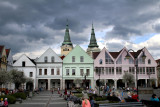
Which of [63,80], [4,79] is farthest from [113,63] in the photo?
[4,79]

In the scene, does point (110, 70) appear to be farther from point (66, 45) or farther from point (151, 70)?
point (66, 45)

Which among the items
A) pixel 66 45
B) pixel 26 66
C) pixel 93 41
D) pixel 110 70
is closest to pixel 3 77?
pixel 26 66

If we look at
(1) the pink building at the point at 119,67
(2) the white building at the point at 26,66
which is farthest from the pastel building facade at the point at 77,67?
(2) the white building at the point at 26,66

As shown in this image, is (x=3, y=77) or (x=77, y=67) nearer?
(x=3, y=77)

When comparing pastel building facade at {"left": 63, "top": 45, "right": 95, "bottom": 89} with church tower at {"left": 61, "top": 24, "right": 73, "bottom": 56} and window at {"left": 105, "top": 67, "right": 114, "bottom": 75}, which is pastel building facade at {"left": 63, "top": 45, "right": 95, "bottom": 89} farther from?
church tower at {"left": 61, "top": 24, "right": 73, "bottom": 56}

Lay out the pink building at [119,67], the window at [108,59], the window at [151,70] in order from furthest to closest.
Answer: the window at [108,59], the window at [151,70], the pink building at [119,67]

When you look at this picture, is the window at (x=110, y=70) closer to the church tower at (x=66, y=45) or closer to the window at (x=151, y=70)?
the window at (x=151, y=70)

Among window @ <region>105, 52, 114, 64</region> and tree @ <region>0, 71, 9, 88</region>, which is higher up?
window @ <region>105, 52, 114, 64</region>

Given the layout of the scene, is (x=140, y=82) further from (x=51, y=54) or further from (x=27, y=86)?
(x=27, y=86)

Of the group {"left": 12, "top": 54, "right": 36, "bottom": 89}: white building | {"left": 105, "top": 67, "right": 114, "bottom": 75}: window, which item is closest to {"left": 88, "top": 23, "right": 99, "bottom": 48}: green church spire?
{"left": 105, "top": 67, "right": 114, "bottom": 75}: window

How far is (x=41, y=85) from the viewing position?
6378cm

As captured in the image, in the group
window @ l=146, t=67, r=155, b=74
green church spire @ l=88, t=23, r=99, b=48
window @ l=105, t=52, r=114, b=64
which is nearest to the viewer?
window @ l=146, t=67, r=155, b=74

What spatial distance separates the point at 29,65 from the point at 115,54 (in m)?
25.1

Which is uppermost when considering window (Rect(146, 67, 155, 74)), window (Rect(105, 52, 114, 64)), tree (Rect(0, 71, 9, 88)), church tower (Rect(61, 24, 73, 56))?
church tower (Rect(61, 24, 73, 56))
